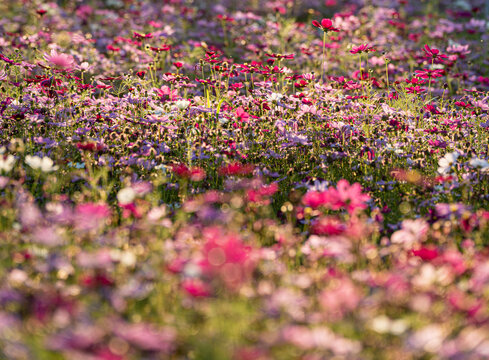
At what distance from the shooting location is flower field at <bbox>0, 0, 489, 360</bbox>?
1.59m

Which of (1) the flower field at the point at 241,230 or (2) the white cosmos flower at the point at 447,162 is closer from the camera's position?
(1) the flower field at the point at 241,230

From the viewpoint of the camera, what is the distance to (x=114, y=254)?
1.87 m

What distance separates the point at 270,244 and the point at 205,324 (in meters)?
1.02

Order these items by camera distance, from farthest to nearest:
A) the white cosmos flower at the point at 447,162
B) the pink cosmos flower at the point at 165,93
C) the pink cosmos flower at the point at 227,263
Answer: the pink cosmos flower at the point at 165,93, the white cosmos flower at the point at 447,162, the pink cosmos flower at the point at 227,263

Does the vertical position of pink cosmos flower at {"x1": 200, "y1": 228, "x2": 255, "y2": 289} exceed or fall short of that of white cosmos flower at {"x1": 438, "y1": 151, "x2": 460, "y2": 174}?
it exceeds it

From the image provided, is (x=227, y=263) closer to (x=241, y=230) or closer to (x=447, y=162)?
(x=241, y=230)

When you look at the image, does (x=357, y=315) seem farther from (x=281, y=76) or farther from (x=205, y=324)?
(x=281, y=76)

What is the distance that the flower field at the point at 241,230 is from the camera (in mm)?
1591

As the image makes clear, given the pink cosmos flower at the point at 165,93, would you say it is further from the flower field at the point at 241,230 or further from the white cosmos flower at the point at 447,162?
the white cosmos flower at the point at 447,162

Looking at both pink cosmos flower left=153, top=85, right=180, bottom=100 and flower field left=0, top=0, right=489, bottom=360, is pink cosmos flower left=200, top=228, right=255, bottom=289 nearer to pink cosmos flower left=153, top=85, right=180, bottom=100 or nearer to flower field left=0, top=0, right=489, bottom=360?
flower field left=0, top=0, right=489, bottom=360

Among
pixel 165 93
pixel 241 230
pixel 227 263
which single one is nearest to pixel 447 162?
pixel 241 230

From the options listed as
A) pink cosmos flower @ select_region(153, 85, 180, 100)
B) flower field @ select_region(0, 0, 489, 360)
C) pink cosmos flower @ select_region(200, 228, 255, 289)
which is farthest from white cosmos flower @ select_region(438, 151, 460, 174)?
pink cosmos flower @ select_region(153, 85, 180, 100)

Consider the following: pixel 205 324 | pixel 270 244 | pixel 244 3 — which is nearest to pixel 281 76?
pixel 270 244

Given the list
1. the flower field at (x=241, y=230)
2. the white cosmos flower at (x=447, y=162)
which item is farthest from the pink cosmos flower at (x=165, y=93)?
the white cosmos flower at (x=447, y=162)
